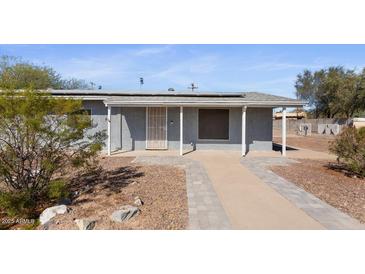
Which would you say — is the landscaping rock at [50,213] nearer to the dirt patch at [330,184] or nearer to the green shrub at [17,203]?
the green shrub at [17,203]

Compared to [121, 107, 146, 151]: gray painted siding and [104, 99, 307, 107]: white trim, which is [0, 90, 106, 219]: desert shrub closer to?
[104, 99, 307, 107]: white trim

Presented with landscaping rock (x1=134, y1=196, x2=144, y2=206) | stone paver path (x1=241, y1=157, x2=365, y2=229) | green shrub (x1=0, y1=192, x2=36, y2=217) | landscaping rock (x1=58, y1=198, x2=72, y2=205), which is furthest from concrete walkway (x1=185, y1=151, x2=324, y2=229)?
green shrub (x1=0, y1=192, x2=36, y2=217)

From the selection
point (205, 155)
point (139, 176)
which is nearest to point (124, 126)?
point (205, 155)

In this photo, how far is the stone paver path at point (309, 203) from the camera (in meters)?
4.44

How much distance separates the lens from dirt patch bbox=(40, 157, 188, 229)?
4559 mm

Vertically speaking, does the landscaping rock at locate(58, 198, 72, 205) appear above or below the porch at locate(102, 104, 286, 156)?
below

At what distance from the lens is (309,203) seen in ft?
18.0

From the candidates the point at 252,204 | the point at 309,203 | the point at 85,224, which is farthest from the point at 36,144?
the point at 309,203

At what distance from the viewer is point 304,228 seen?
4242 millimetres

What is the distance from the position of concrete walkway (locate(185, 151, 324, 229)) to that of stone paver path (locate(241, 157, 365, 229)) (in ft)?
0.49

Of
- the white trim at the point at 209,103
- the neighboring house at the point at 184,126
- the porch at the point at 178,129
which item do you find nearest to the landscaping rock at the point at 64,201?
the white trim at the point at 209,103

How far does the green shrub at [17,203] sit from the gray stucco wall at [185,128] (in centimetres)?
786

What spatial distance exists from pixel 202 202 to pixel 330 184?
400cm

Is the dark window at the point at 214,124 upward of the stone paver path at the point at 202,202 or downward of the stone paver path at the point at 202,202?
upward
